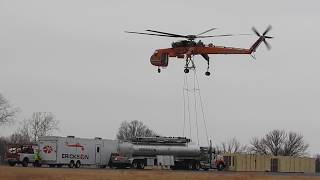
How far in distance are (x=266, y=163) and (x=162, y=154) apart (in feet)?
76.5

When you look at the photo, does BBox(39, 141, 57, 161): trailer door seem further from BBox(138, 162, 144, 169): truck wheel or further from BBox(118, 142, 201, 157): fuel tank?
BBox(138, 162, 144, 169): truck wheel

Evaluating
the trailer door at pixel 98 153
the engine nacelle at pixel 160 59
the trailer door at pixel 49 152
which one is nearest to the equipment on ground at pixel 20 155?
the trailer door at pixel 49 152

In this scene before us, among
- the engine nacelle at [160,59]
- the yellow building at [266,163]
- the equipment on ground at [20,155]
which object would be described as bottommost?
the yellow building at [266,163]

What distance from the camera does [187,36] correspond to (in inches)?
2181

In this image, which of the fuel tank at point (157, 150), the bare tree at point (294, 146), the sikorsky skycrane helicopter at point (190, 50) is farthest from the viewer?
the bare tree at point (294, 146)

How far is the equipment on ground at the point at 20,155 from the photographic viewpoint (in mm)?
67875

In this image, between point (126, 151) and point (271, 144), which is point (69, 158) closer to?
point (126, 151)

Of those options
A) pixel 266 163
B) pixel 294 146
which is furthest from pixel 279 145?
pixel 266 163

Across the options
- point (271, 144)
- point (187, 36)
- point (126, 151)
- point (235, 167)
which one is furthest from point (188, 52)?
point (271, 144)

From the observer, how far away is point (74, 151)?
70.3 metres

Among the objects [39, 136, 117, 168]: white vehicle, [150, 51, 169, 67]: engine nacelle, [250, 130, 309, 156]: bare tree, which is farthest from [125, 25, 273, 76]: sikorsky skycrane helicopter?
[250, 130, 309, 156]: bare tree

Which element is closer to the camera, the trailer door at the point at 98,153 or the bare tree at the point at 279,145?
the trailer door at the point at 98,153

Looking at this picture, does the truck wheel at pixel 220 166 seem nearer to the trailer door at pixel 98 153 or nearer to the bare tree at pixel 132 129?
the trailer door at pixel 98 153

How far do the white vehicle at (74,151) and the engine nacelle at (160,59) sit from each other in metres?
17.2
